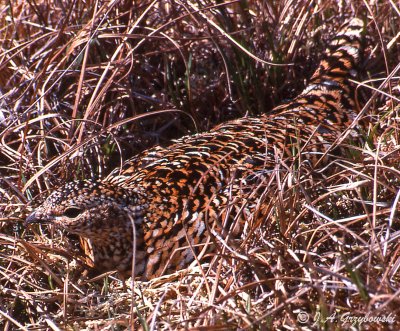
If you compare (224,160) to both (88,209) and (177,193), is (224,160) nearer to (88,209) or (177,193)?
(177,193)

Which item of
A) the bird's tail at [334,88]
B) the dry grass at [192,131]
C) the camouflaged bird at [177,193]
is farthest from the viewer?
the bird's tail at [334,88]

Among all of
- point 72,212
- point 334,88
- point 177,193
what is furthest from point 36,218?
point 334,88

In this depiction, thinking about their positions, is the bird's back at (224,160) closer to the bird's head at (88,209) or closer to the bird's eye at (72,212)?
the bird's head at (88,209)

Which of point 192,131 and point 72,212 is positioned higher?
point 72,212

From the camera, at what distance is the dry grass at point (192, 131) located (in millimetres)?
2914

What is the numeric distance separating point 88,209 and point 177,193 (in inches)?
18.0

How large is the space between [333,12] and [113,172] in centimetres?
191

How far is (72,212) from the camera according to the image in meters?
3.61

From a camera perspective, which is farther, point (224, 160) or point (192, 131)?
point (192, 131)

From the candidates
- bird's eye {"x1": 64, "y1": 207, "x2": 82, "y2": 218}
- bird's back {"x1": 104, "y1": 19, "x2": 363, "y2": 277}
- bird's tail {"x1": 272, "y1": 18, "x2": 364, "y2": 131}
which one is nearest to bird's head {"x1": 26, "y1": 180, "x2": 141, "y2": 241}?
bird's eye {"x1": 64, "y1": 207, "x2": 82, "y2": 218}

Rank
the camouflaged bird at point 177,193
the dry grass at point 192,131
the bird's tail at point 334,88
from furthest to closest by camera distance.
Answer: the bird's tail at point 334,88 → the camouflaged bird at point 177,193 → the dry grass at point 192,131

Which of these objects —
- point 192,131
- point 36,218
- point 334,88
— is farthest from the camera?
point 192,131

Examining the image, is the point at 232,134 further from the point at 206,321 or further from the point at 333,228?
the point at 206,321

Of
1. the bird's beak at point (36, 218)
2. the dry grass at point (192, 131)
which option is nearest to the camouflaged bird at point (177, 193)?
the bird's beak at point (36, 218)
